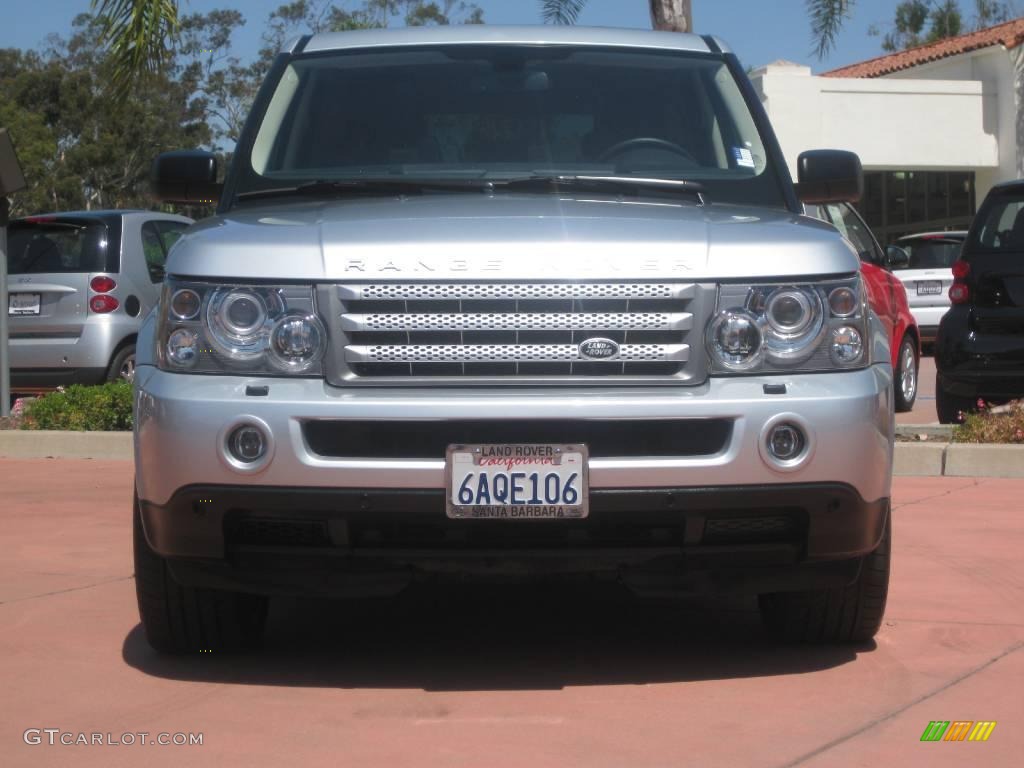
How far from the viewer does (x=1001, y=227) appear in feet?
32.1

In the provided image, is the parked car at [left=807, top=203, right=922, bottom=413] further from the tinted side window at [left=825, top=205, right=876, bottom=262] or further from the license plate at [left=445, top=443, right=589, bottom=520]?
the license plate at [left=445, top=443, right=589, bottom=520]

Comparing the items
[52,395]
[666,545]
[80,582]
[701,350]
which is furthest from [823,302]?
[52,395]

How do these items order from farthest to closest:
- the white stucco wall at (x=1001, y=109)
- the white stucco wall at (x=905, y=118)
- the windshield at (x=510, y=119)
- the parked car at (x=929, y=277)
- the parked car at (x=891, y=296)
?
1. the white stucco wall at (x=1001, y=109)
2. the white stucco wall at (x=905, y=118)
3. the parked car at (x=929, y=277)
4. the parked car at (x=891, y=296)
5. the windshield at (x=510, y=119)

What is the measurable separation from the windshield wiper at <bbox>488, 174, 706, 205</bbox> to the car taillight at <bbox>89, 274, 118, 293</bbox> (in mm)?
8067

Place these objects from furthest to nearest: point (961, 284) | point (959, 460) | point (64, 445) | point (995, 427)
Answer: point (64, 445)
point (961, 284)
point (995, 427)
point (959, 460)

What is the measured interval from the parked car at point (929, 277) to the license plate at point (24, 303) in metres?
11.1

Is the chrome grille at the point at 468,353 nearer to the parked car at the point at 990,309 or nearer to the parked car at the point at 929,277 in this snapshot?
the parked car at the point at 990,309

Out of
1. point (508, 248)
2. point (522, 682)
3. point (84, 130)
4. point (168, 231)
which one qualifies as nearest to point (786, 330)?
point (508, 248)

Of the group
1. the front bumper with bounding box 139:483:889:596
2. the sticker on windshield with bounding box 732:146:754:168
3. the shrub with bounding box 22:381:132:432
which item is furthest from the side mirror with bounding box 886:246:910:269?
the front bumper with bounding box 139:483:889:596

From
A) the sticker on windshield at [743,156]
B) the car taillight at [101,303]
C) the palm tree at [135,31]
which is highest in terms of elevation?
the palm tree at [135,31]

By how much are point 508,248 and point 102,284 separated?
8860 mm

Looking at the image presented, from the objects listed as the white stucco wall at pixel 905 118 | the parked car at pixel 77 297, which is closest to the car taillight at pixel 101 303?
the parked car at pixel 77 297

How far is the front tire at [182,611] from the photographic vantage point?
4.42m

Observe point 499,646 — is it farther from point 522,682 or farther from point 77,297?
point 77,297
